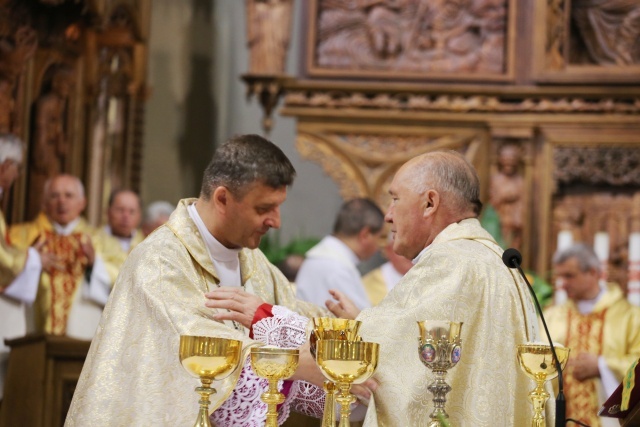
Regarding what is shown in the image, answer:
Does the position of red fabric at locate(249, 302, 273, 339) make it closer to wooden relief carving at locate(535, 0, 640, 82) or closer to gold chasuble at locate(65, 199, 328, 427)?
gold chasuble at locate(65, 199, 328, 427)

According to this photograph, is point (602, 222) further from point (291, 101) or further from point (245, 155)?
point (245, 155)

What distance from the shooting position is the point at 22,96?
8938mm

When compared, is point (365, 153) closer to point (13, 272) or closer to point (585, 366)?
point (585, 366)

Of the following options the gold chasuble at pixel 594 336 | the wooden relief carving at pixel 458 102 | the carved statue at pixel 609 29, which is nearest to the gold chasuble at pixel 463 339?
the gold chasuble at pixel 594 336

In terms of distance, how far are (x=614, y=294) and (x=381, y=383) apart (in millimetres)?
4600

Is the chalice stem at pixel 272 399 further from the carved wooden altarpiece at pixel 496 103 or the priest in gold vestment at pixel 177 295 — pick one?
the carved wooden altarpiece at pixel 496 103

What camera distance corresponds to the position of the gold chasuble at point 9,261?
7391 mm

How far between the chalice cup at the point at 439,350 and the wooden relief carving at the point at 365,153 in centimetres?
757

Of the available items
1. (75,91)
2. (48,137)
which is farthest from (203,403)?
(75,91)

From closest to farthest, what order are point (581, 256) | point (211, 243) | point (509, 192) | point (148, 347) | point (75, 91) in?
point (148, 347), point (211, 243), point (581, 256), point (75, 91), point (509, 192)

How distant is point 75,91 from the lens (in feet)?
32.0

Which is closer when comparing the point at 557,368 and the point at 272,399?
the point at 272,399

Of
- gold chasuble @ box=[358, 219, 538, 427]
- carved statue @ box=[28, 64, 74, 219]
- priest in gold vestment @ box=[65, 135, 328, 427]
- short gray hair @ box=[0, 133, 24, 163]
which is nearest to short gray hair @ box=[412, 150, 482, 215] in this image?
gold chasuble @ box=[358, 219, 538, 427]

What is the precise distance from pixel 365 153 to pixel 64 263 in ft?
13.3
